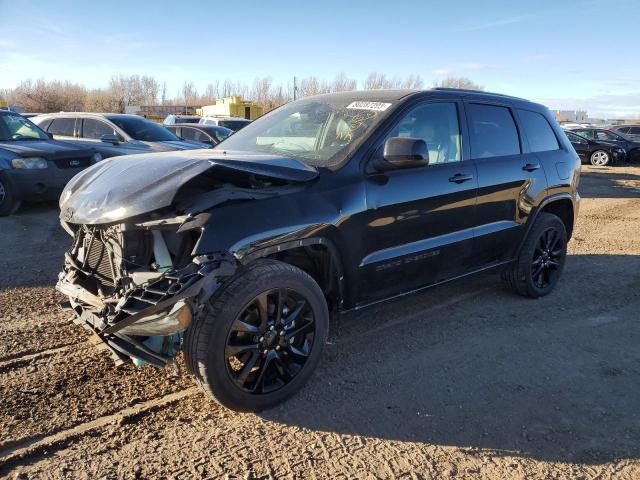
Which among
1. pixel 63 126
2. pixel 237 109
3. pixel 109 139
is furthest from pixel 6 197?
pixel 237 109

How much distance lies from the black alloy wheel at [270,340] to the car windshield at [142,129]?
26.7 feet

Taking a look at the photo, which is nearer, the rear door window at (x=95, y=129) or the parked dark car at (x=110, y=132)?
the parked dark car at (x=110, y=132)

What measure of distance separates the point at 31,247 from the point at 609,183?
15.3 m

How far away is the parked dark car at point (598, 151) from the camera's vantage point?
21250mm

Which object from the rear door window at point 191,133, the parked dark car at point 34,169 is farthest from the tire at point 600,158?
the parked dark car at point 34,169

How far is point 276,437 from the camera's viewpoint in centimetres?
288

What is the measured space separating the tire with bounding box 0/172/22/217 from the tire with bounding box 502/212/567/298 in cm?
737

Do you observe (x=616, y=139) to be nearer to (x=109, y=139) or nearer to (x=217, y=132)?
(x=217, y=132)

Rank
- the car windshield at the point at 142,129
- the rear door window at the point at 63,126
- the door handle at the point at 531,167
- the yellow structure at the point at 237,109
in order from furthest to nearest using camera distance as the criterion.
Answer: the yellow structure at the point at 237,109
the rear door window at the point at 63,126
the car windshield at the point at 142,129
the door handle at the point at 531,167

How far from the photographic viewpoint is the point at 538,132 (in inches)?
204

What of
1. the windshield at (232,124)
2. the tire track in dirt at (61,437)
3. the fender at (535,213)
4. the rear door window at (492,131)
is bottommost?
the tire track in dirt at (61,437)

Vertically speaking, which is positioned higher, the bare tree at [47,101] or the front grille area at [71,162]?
the bare tree at [47,101]

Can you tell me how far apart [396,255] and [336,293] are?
55 cm

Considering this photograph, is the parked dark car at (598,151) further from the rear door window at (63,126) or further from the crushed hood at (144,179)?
the crushed hood at (144,179)
